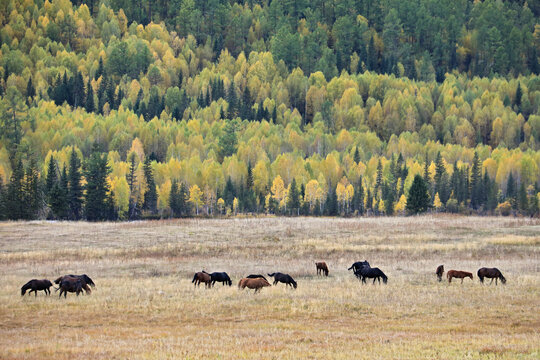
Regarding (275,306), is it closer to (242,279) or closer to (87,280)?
(242,279)

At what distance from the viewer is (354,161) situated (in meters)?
155

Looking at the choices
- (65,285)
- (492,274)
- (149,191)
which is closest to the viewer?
(65,285)

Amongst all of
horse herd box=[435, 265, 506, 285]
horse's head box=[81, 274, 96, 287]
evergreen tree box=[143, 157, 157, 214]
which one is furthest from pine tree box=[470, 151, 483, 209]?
horse's head box=[81, 274, 96, 287]

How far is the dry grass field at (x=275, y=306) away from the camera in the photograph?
18.6m

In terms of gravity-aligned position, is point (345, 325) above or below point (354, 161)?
below

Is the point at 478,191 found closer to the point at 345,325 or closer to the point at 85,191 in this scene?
the point at 85,191

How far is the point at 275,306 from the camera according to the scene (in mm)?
26000

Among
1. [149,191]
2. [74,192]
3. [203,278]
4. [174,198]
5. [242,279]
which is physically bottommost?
[203,278]

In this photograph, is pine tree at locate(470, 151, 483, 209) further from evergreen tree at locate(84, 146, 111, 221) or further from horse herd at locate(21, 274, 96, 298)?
horse herd at locate(21, 274, 96, 298)

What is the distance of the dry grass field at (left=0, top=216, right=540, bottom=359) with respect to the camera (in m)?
18.6

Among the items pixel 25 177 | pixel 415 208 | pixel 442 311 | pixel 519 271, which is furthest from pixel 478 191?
pixel 442 311

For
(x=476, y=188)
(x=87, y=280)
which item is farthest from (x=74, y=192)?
(x=476, y=188)

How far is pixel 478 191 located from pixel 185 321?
121m

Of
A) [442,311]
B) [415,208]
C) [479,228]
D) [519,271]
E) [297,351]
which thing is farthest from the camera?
[415,208]
